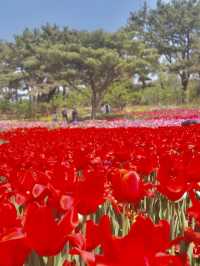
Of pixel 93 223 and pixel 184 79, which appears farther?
pixel 184 79

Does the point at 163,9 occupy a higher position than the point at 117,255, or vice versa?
the point at 163,9

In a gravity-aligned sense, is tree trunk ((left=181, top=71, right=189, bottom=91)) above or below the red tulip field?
above

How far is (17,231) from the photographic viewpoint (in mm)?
1121

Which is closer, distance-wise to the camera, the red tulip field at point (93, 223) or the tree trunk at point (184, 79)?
the red tulip field at point (93, 223)

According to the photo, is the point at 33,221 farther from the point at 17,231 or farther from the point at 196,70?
the point at 196,70

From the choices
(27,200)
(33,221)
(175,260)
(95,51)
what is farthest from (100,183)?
(95,51)

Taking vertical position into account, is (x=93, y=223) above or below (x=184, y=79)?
below

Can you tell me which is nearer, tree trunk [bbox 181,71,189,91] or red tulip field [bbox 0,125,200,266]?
red tulip field [bbox 0,125,200,266]

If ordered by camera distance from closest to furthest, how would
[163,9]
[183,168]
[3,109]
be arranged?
[183,168], [3,109], [163,9]

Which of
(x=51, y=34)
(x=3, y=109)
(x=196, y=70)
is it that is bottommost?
(x=3, y=109)

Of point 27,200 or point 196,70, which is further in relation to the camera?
point 196,70

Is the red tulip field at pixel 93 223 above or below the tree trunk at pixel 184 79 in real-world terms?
below

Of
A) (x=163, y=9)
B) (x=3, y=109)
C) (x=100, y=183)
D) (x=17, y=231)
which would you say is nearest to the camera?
(x=17, y=231)

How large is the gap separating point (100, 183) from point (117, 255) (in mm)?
616
